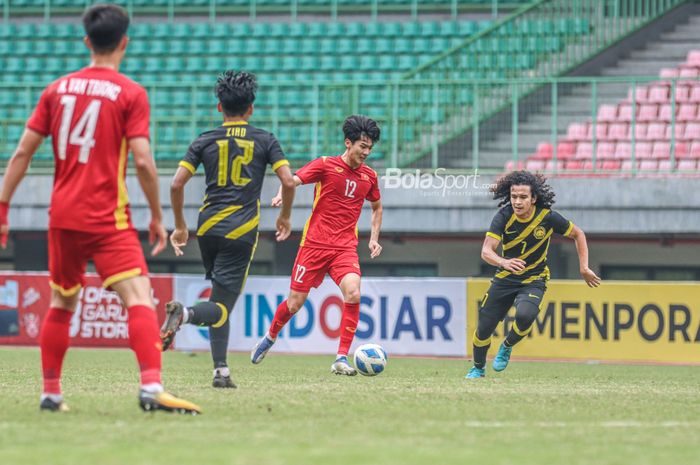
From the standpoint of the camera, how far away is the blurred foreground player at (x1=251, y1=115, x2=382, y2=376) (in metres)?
11.0

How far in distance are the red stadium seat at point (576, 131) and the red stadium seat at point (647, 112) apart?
853 millimetres

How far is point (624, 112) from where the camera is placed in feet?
66.1

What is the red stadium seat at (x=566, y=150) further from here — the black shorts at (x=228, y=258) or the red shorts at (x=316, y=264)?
the black shorts at (x=228, y=258)

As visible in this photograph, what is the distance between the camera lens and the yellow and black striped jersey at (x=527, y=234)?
1113cm

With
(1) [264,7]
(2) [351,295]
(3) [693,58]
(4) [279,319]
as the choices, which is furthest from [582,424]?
(1) [264,7]

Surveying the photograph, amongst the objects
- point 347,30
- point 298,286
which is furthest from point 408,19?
point 298,286

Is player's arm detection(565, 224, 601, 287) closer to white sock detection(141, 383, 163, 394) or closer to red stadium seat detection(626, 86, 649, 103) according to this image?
white sock detection(141, 383, 163, 394)

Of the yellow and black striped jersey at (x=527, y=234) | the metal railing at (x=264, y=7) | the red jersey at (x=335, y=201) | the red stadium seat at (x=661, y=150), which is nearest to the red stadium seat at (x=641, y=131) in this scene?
the red stadium seat at (x=661, y=150)

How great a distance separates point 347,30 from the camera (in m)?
24.1

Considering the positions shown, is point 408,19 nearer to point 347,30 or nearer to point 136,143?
point 347,30

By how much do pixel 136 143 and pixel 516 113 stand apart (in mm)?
13878

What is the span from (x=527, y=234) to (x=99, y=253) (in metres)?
5.24

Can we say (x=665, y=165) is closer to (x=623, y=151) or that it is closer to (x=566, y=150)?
(x=623, y=151)

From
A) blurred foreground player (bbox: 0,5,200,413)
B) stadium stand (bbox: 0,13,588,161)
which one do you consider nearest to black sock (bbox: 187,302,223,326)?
blurred foreground player (bbox: 0,5,200,413)
